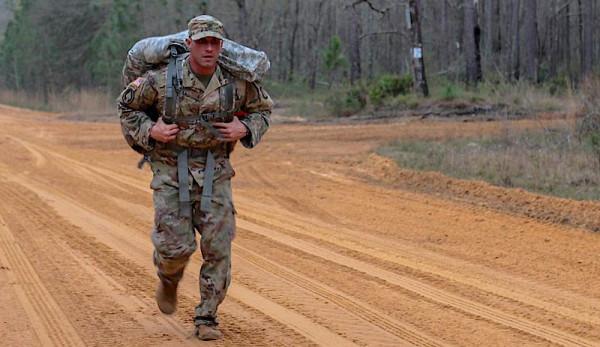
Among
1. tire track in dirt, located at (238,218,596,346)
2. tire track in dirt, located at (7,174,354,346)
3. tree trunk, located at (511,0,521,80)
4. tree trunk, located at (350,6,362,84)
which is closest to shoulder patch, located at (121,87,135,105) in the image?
tire track in dirt, located at (7,174,354,346)

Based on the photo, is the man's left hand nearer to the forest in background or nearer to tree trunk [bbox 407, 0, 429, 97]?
tree trunk [bbox 407, 0, 429, 97]

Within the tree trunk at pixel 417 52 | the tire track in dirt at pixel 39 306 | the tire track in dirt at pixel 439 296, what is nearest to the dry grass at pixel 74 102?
the tree trunk at pixel 417 52

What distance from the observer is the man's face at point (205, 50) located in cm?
531

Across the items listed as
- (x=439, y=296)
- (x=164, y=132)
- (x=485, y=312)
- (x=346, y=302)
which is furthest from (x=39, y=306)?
(x=485, y=312)

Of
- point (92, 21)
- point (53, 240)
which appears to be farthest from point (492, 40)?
point (53, 240)

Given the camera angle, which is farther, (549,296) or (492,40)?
(492,40)

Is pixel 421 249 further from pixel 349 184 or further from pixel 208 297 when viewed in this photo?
pixel 349 184

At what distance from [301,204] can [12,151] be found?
8627 mm

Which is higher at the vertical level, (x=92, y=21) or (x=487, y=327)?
(x=92, y=21)

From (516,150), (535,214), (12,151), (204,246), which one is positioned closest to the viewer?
(204,246)

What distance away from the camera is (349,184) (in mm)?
13383

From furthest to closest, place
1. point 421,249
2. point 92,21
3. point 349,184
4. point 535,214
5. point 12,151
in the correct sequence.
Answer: point 92,21 < point 12,151 < point 349,184 < point 535,214 < point 421,249

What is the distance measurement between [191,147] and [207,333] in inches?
44.4

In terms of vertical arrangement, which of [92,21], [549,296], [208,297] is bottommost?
[549,296]
